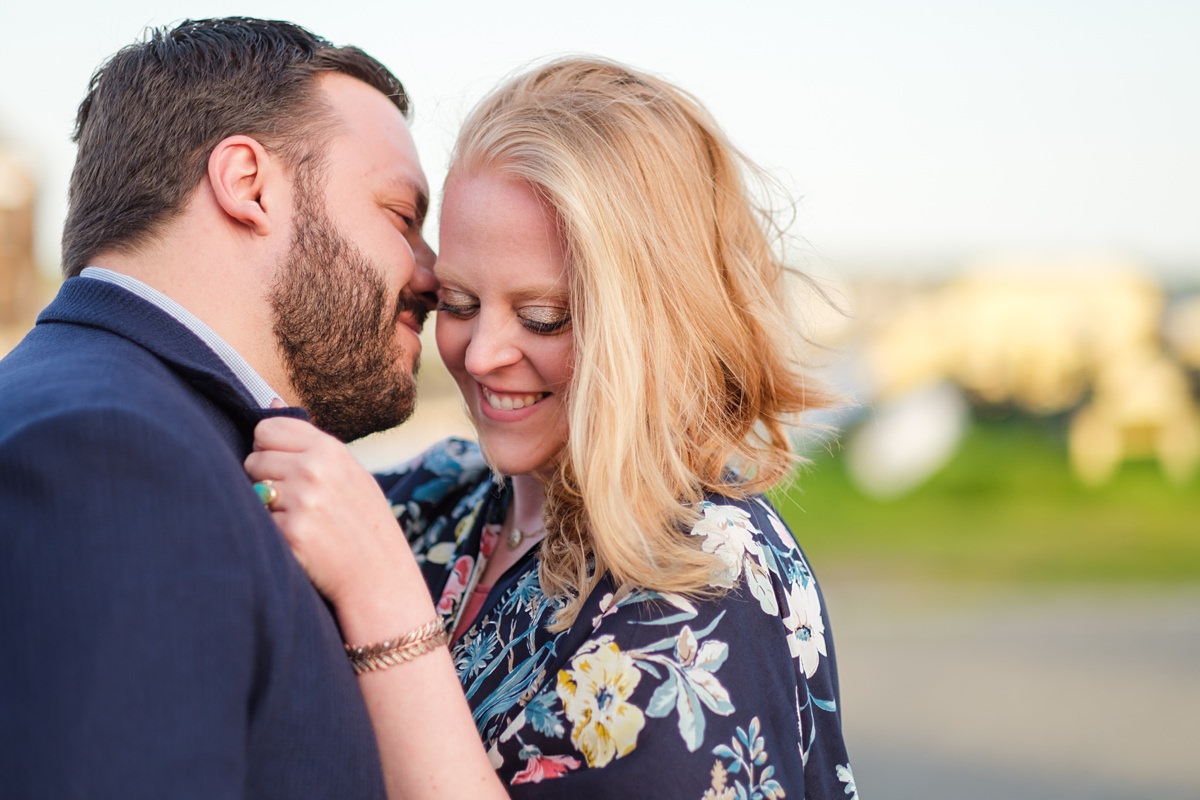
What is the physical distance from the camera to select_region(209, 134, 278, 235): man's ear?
1.92 meters

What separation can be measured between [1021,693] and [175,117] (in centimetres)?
550

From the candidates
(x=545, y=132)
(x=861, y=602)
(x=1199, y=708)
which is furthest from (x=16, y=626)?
(x=861, y=602)

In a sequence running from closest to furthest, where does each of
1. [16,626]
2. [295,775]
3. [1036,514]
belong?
1. [16,626]
2. [295,775]
3. [1036,514]

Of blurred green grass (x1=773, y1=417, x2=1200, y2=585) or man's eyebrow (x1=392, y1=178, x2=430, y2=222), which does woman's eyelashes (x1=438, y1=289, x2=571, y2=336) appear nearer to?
man's eyebrow (x1=392, y1=178, x2=430, y2=222)

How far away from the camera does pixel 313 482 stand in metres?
1.66

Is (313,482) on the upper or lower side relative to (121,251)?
lower

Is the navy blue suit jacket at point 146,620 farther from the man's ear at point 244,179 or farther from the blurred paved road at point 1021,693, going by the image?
the blurred paved road at point 1021,693

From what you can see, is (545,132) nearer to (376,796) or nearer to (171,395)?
(171,395)

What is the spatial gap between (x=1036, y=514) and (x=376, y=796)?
850 cm

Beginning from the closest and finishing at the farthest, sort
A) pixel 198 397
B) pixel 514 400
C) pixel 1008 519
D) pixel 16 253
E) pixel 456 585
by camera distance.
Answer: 1. pixel 198 397
2. pixel 514 400
3. pixel 456 585
4. pixel 16 253
5. pixel 1008 519

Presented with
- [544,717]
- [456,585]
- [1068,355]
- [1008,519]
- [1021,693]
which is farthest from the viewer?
[1008,519]

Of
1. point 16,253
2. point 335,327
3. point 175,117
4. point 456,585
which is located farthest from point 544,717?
point 16,253

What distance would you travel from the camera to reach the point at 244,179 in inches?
77.0

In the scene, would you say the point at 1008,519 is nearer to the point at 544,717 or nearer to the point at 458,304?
the point at 458,304
